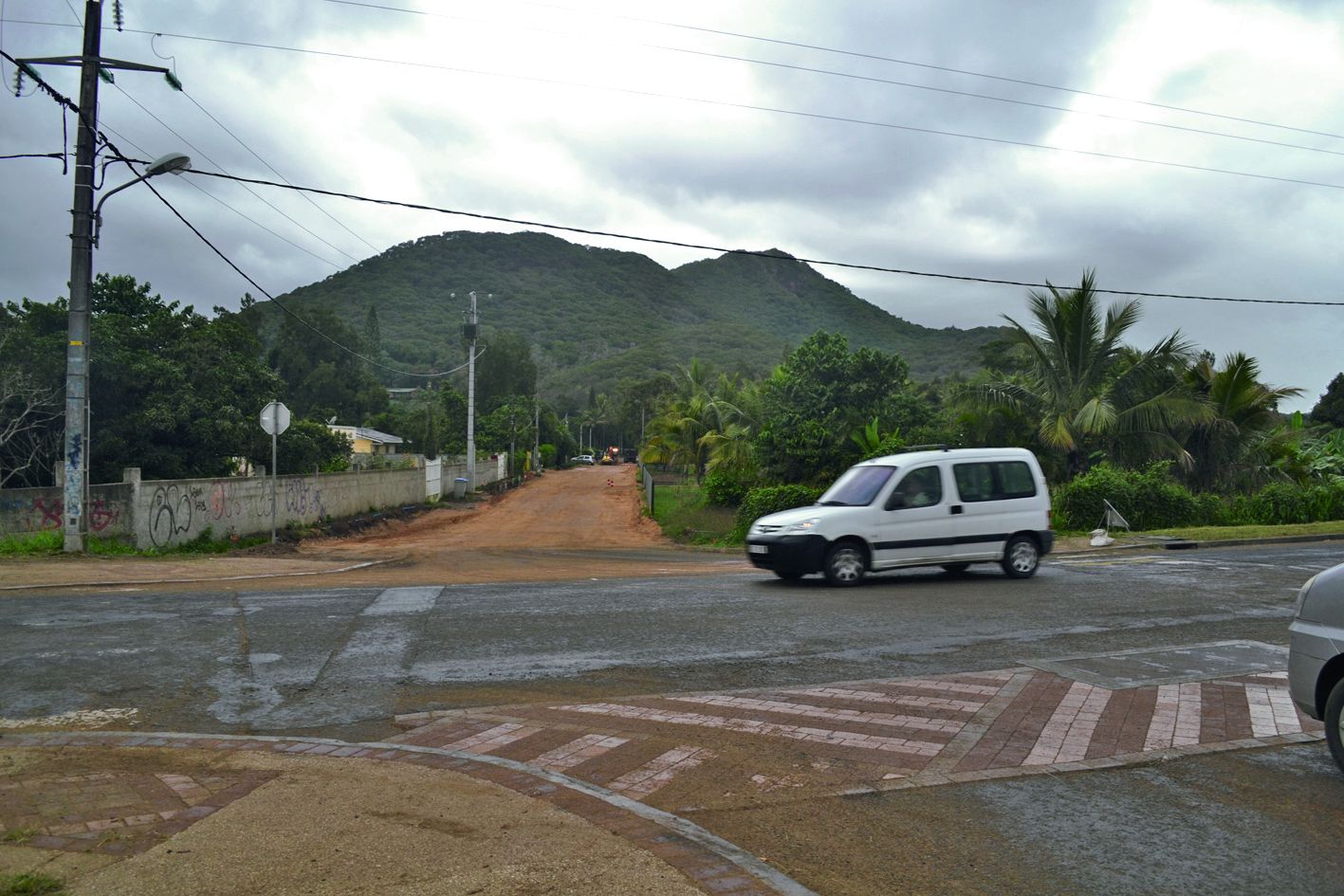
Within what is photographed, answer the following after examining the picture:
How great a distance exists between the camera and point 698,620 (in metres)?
10.9

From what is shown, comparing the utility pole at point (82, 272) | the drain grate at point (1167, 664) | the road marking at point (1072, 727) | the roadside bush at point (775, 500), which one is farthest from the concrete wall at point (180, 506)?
the road marking at point (1072, 727)

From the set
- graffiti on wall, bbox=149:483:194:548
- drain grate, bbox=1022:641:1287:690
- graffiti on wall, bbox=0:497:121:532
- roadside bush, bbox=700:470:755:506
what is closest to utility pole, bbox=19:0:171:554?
graffiti on wall, bbox=149:483:194:548

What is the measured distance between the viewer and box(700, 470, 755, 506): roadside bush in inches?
1257

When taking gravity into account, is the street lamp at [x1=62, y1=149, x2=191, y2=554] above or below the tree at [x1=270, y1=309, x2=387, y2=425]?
below

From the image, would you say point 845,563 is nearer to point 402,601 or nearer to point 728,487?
point 402,601

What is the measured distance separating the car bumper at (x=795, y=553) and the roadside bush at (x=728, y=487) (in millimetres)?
17708

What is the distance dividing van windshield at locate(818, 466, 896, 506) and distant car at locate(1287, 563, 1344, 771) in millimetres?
8452

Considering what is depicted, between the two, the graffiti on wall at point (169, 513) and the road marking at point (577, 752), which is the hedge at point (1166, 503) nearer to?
the graffiti on wall at point (169, 513)

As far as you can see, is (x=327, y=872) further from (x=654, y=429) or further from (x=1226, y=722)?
(x=654, y=429)

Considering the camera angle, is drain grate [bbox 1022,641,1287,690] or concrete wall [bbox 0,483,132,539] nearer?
drain grate [bbox 1022,641,1287,690]

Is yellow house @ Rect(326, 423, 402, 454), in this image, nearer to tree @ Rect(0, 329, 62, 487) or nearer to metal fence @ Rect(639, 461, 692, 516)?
metal fence @ Rect(639, 461, 692, 516)

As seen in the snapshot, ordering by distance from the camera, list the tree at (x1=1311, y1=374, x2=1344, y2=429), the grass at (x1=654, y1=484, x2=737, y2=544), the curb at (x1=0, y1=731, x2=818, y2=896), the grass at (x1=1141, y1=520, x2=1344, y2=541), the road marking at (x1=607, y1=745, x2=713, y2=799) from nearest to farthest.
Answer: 1. the curb at (x1=0, y1=731, x2=818, y2=896)
2. the road marking at (x1=607, y1=745, x2=713, y2=799)
3. the grass at (x1=1141, y1=520, x2=1344, y2=541)
4. the grass at (x1=654, y1=484, x2=737, y2=544)
5. the tree at (x1=1311, y1=374, x2=1344, y2=429)

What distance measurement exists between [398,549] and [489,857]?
18390mm

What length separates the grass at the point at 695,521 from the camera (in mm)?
27203
